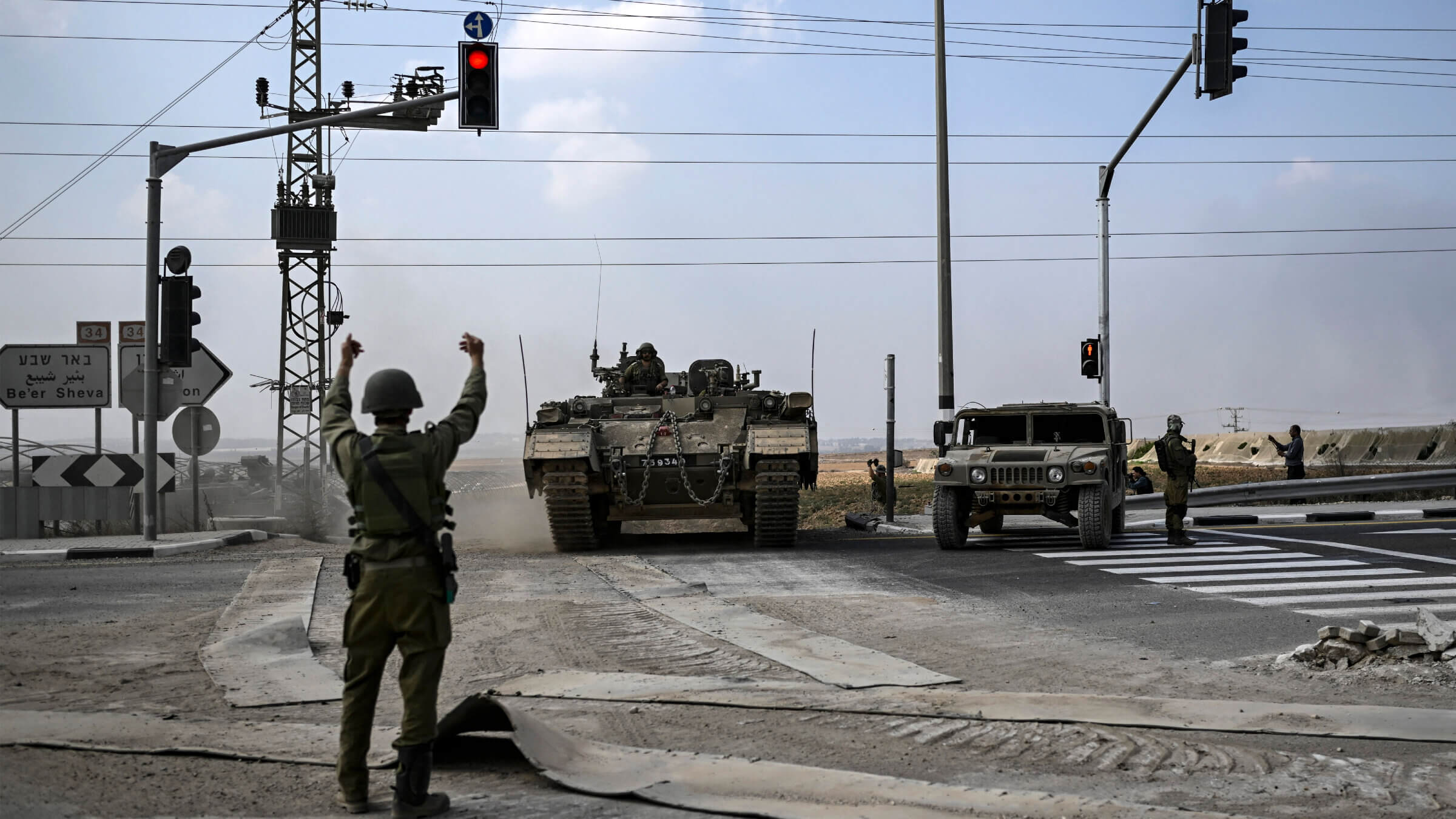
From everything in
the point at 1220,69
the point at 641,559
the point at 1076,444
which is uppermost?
the point at 1220,69

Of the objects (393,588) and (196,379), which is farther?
(196,379)

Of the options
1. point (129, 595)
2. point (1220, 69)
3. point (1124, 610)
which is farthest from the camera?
point (1220, 69)

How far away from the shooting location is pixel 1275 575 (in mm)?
13570

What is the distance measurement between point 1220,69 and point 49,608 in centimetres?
1338

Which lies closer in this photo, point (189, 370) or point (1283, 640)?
point (1283, 640)

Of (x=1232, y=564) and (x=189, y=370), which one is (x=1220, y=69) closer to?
(x=1232, y=564)

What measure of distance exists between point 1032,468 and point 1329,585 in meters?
4.04

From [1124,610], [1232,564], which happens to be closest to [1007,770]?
[1124,610]

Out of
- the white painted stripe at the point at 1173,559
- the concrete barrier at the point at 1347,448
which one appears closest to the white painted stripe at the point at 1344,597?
the white painted stripe at the point at 1173,559

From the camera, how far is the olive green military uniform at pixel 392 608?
17.0ft

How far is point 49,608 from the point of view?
11.3 m

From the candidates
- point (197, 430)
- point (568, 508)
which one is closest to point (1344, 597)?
point (568, 508)

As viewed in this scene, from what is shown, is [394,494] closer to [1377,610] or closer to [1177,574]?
[1377,610]

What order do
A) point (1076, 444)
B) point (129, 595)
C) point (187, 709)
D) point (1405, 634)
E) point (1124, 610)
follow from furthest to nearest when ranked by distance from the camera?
point (1076, 444)
point (129, 595)
point (1124, 610)
point (1405, 634)
point (187, 709)
